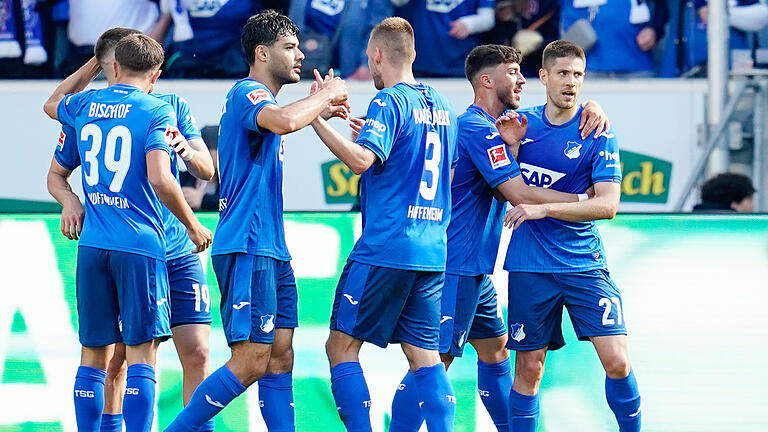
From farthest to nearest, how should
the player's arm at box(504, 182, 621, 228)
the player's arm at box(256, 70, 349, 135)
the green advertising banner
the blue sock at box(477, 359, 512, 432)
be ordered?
the green advertising banner → the blue sock at box(477, 359, 512, 432) → the player's arm at box(504, 182, 621, 228) → the player's arm at box(256, 70, 349, 135)

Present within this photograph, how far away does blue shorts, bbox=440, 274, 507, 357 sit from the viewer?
219 inches

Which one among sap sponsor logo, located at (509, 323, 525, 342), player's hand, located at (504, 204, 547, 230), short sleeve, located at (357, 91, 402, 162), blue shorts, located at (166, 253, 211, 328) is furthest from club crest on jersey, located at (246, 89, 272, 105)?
sap sponsor logo, located at (509, 323, 525, 342)

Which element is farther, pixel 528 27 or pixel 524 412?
pixel 528 27

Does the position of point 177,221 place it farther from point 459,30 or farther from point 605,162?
point 459,30

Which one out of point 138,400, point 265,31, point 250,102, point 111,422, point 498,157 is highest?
point 265,31

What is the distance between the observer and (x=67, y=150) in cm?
575

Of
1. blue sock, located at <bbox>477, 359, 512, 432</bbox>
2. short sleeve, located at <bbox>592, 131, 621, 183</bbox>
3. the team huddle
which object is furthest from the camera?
blue sock, located at <bbox>477, 359, 512, 432</bbox>

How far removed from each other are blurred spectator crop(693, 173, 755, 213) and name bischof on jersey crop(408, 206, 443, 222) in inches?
133

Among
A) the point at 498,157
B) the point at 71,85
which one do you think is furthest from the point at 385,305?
the point at 71,85

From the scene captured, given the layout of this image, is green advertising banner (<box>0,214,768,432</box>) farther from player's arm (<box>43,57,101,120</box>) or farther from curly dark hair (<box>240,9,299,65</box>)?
curly dark hair (<box>240,9,299,65</box>)

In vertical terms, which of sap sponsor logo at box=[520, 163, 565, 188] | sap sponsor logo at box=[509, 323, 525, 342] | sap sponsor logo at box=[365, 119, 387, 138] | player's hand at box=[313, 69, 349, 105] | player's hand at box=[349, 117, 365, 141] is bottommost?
sap sponsor logo at box=[509, 323, 525, 342]

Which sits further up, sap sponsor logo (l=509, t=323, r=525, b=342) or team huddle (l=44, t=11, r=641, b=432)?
team huddle (l=44, t=11, r=641, b=432)

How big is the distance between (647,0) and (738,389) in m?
3.84

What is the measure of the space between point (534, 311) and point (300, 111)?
1621mm
